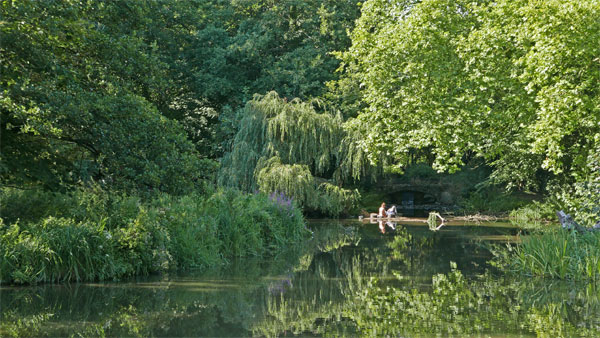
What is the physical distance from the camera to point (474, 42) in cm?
1745

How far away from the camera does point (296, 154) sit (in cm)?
2509

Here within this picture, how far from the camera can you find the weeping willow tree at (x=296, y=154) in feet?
77.9

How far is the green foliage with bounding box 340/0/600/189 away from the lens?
1436 cm

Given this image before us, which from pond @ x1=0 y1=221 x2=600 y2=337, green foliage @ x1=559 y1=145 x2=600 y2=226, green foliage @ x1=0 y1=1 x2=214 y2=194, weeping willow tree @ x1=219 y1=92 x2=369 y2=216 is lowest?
pond @ x1=0 y1=221 x2=600 y2=337

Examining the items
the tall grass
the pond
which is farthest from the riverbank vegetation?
the pond

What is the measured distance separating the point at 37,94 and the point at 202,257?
13.3 ft

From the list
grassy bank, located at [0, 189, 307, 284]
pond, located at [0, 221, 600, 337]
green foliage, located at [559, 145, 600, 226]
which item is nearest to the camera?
pond, located at [0, 221, 600, 337]

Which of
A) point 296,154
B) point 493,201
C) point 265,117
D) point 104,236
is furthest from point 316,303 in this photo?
point 493,201

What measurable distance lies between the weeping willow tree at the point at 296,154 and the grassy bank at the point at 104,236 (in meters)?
10.1

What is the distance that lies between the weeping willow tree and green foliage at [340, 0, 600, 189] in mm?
3497

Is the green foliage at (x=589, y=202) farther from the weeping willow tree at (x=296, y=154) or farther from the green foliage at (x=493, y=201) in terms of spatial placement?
the green foliage at (x=493, y=201)

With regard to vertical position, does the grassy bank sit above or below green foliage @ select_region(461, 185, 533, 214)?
below

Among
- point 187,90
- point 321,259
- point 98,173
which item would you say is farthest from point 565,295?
point 187,90

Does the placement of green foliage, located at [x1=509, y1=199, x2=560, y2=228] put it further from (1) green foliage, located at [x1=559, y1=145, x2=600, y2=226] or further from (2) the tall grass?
(2) the tall grass
